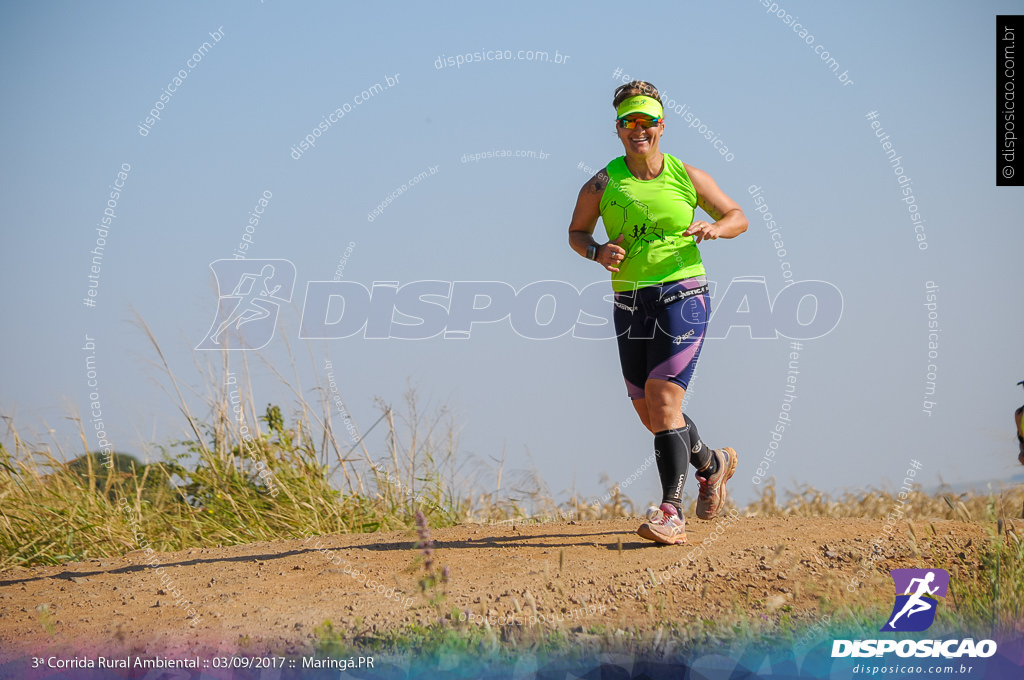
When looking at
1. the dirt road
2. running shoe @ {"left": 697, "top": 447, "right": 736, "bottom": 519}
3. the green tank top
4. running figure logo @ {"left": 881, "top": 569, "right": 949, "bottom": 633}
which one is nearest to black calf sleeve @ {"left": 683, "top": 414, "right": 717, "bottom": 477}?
running shoe @ {"left": 697, "top": 447, "right": 736, "bottom": 519}

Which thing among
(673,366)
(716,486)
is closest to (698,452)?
(716,486)

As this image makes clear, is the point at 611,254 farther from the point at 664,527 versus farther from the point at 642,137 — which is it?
the point at 664,527

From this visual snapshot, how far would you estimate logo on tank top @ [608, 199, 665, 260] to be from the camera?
4.36 metres

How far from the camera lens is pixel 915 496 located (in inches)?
244

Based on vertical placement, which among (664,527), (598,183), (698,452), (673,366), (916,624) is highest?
(598,183)

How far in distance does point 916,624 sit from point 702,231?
191 centimetres

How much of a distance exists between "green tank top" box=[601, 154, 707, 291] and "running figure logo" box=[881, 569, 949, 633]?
1641 millimetres

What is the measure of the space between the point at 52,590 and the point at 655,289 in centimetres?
326

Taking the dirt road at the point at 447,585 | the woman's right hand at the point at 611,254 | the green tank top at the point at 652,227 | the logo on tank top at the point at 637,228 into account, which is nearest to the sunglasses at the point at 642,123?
the green tank top at the point at 652,227

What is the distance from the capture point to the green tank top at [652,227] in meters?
4.36

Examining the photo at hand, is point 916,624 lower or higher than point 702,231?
lower

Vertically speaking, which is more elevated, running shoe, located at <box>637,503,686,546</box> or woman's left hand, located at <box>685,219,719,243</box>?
woman's left hand, located at <box>685,219,719,243</box>

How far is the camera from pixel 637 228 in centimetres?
438

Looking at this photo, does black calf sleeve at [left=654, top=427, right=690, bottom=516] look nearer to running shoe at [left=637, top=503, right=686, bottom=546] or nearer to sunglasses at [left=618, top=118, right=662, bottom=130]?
running shoe at [left=637, top=503, right=686, bottom=546]
